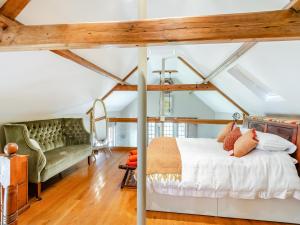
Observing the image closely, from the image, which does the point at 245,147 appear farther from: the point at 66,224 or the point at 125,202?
the point at 66,224

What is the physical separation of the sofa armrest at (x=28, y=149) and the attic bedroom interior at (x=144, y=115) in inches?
0.5

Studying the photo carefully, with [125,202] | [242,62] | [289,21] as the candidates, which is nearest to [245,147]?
[242,62]

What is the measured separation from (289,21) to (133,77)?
4418 mm

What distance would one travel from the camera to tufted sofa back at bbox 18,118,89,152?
133 inches

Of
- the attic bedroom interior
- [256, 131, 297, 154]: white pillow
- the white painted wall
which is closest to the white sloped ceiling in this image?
the attic bedroom interior

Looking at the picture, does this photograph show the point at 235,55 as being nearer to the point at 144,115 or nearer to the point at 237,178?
the point at 237,178

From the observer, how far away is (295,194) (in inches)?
83.0

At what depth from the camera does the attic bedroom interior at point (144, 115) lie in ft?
4.82

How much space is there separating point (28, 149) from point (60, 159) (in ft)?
1.60

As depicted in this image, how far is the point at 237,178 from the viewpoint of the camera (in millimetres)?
2203

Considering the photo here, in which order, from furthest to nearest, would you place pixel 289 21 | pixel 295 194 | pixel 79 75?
pixel 79 75
pixel 295 194
pixel 289 21

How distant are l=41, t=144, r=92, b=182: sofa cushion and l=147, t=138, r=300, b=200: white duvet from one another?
4.94ft

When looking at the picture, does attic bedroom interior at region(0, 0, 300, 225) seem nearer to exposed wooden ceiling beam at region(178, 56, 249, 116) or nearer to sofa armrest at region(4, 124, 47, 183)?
sofa armrest at region(4, 124, 47, 183)

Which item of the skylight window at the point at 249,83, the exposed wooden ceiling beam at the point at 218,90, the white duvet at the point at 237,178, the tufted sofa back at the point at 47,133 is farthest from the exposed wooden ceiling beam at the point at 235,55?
the tufted sofa back at the point at 47,133
